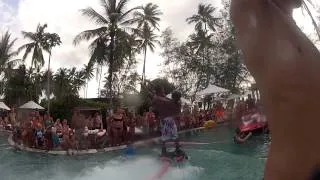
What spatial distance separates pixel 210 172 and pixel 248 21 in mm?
11426

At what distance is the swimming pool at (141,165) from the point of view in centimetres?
1201

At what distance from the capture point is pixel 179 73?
146 ft

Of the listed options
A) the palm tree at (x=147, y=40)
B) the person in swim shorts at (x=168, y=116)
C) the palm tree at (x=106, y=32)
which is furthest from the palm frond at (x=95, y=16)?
the person in swim shorts at (x=168, y=116)

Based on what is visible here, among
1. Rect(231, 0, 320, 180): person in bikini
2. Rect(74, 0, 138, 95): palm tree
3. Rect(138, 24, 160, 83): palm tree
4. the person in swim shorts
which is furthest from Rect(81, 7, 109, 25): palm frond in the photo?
Rect(231, 0, 320, 180): person in bikini

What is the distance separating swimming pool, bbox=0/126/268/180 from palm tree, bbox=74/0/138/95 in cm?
1318

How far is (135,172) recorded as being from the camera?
12.2 m

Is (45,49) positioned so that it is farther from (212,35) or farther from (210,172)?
(210,172)

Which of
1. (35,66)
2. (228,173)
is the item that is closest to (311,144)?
(228,173)

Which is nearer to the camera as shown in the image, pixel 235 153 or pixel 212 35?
pixel 235 153

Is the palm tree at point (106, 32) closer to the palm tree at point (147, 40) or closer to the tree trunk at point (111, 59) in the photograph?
the tree trunk at point (111, 59)

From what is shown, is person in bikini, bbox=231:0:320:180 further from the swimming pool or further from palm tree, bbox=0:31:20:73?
palm tree, bbox=0:31:20:73

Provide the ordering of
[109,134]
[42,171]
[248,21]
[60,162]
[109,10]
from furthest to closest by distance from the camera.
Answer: [109,10] < [109,134] < [60,162] < [42,171] < [248,21]

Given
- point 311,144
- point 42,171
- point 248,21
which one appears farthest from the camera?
point 42,171

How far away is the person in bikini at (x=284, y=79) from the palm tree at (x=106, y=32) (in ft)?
96.4
